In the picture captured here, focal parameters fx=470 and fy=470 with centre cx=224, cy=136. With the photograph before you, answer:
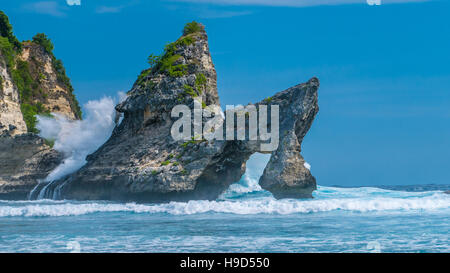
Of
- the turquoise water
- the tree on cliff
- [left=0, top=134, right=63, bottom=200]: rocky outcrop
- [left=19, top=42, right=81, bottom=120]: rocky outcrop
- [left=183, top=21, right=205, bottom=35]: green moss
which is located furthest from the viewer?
[left=19, top=42, right=81, bottom=120]: rocky outcrop

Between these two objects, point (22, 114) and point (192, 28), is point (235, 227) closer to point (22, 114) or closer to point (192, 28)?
point (192, 28)

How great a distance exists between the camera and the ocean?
10812 mm

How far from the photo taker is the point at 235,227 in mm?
14266

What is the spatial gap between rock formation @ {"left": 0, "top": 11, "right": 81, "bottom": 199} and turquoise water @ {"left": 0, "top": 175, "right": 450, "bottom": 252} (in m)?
10.5

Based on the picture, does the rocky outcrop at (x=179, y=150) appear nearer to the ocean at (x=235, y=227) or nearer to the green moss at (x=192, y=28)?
the green moss at (x=192, y=28)

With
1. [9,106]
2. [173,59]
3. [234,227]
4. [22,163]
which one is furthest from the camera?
[9,106]

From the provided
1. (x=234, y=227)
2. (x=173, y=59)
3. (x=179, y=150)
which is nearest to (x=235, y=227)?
(x=234, y=227)

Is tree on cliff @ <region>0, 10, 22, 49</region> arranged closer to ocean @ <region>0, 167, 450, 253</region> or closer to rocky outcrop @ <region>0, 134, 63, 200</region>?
rocky outcrop @ <region>0, 134, 63, 200</region>

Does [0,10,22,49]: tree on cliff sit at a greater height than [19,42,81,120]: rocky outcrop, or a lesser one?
greater

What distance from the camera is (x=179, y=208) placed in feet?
66.8

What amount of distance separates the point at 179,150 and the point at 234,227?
11.8m

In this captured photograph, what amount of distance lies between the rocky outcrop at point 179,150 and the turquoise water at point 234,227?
126 inches

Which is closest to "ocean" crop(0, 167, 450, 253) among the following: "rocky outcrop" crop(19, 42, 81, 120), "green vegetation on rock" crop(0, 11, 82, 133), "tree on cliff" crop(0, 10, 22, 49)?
"green vegetation on rock" crop(0, 11, 82, 133)
